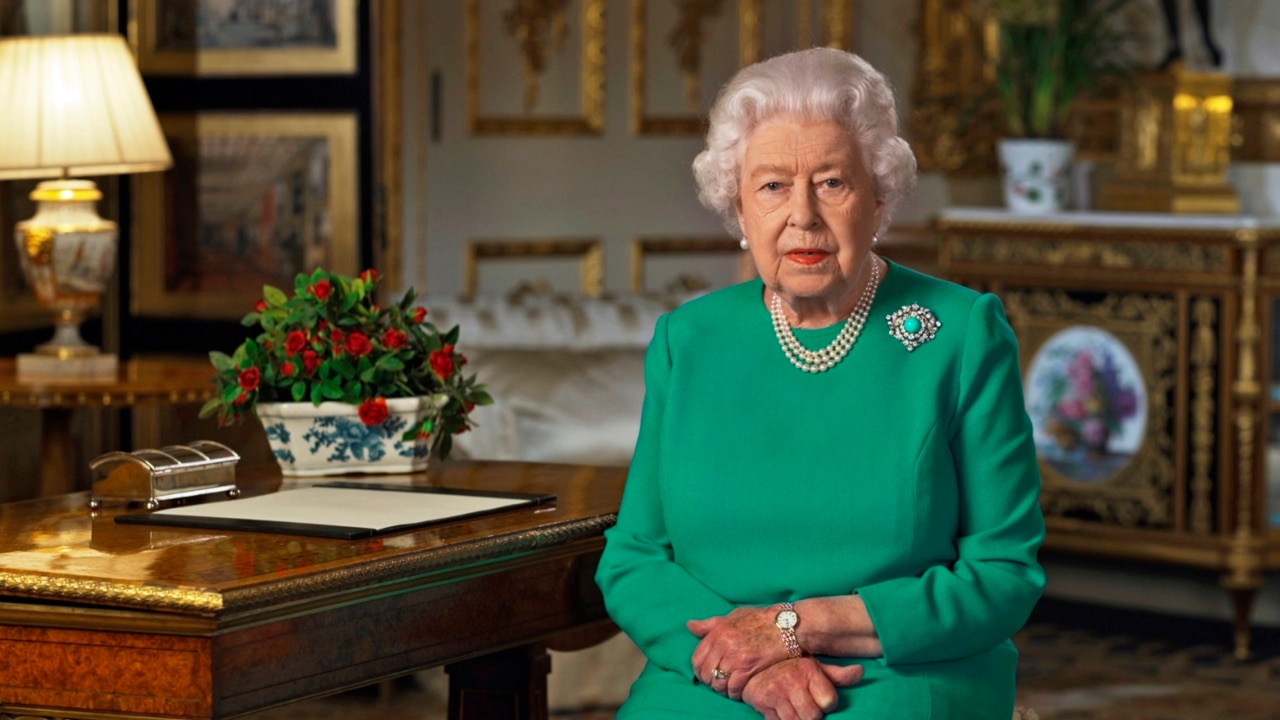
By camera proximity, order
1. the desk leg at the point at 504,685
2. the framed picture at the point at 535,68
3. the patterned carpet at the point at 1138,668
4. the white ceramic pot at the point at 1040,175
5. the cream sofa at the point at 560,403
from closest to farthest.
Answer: the desk leg at the point at 504,685, the cream sofa at the point at 560,403, the patterned carpet at the point at 1138,668, the white ceramic pot at the point at 1040,175, the framed picture at the point at 535,68

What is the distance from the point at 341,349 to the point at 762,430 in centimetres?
70

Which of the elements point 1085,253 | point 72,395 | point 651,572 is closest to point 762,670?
point 651,572

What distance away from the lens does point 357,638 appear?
199cm

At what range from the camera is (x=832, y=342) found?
86.7 inches

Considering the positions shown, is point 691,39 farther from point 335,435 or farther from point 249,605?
point 249,605

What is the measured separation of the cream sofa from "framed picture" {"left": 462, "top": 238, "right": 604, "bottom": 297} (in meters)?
1.40

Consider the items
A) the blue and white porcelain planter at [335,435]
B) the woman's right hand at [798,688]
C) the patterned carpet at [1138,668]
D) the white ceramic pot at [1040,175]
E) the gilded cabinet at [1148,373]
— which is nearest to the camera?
the woman's right hand at [798,688]

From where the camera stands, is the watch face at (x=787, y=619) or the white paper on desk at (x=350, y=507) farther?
the white paper on desk at (x=350, y=507)

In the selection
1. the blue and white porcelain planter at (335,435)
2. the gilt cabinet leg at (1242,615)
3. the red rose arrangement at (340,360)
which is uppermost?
the red rose arrangement at (340,360)

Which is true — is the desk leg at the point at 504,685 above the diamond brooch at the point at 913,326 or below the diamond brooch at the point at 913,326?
below

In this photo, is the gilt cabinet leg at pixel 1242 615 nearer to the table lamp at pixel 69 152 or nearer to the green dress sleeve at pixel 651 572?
the table lamp at pixel 69 152

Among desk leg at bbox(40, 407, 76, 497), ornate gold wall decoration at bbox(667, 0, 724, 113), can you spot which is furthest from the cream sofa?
ornate gold wall decoration at bbox(667, 0, 724, 113)

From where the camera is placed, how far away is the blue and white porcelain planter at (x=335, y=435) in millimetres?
2584

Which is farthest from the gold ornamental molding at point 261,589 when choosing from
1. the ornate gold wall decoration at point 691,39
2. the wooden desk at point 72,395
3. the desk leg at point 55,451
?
the ornate gold wall decoration at point 691,39
